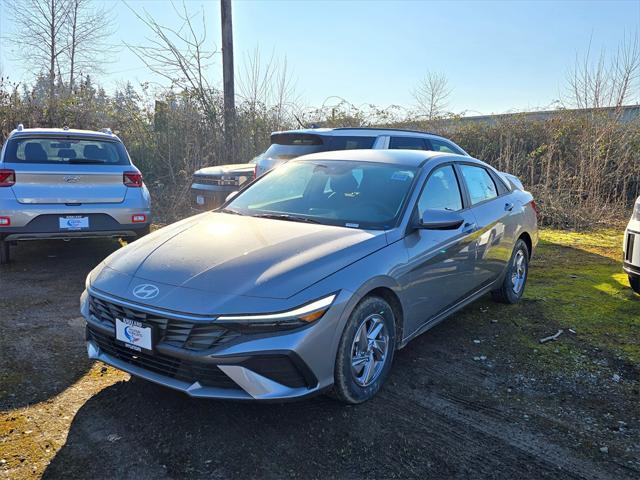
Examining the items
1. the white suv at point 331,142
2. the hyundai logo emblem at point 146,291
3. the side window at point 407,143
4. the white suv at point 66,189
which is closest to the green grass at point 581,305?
the white suv at point 331,142

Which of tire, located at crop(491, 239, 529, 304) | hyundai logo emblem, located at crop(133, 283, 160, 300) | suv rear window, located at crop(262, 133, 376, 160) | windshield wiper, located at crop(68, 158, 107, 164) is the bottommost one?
tire, located at crop(491, 239, 529, 304)

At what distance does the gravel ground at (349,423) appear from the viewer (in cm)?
259

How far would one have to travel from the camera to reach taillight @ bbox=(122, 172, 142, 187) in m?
6.39

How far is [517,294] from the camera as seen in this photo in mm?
5402

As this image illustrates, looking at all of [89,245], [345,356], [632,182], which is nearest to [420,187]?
[345,356]

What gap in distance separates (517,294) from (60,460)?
4.52m

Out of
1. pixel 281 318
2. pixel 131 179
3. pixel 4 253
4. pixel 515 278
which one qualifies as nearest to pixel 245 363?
pixel 281 318

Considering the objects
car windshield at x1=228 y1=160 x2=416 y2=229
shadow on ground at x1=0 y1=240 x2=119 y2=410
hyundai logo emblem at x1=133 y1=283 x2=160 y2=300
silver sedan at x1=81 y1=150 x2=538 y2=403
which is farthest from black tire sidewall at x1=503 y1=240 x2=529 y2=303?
shadow on ground at x1=0 y1=240 x2=119 y2=410

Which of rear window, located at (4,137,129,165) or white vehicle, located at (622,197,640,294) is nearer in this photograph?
white vehicle, located at (622,197,640,294)

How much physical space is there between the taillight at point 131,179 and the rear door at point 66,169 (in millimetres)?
53

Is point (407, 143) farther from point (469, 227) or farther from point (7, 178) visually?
point (7, 178)

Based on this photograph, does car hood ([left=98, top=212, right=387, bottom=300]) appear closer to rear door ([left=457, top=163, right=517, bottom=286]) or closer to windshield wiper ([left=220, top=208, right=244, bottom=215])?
windshield wiper ([left=220, top=208, right=244, bottom=215])

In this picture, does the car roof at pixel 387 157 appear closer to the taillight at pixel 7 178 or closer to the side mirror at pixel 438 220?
the side mirror at pixel 438 220

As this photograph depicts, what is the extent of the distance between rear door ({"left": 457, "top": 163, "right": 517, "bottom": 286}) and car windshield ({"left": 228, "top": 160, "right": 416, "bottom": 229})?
3.06 ft
